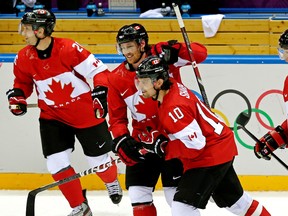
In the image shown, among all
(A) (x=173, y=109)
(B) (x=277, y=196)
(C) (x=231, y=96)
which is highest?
(A) (x=173, y=109)

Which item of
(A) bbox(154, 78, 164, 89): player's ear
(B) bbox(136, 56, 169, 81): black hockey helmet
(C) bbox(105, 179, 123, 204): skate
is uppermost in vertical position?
(B) bbox(136, 56, 169, 81): black hockey helmet

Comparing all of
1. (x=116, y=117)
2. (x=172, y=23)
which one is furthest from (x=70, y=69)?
(x=172, y=23)

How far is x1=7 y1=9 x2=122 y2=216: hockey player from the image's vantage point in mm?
4305

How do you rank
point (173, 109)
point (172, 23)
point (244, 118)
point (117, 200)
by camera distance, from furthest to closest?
point (172, 23) → point (117, 200) → point (244, 118) → point (173, 109)

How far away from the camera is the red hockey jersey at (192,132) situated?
3.28m

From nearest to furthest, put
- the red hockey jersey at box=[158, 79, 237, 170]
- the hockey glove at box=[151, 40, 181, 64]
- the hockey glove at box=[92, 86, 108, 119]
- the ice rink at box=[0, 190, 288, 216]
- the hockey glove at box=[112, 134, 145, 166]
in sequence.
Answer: the red hockey jersey at box=[158, 79, 237, 170] → the hockey glove at box=[112, 134, 145, 166] → the hockey glove at box=[151, 40, 181, 64] → the hockey glove at box=[92, 86, 108, 119] → the ice rink at box=[0, 190, 288, 216]

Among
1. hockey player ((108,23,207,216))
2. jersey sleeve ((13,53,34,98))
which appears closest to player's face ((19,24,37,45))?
jersey sleeve ((13,53,34,98))

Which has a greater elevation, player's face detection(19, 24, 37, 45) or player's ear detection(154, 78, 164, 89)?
player's ear detection(154, 78, 164, 89)

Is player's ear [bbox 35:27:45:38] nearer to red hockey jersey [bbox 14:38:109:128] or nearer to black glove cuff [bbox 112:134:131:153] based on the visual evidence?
red hockey jersey [bbox 14:38:109:128]

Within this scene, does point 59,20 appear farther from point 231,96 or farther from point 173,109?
point 173,109

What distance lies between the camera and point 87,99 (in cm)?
448

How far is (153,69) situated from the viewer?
3393 mm

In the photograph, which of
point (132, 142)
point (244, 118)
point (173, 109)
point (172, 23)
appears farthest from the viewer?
point (172, 23)

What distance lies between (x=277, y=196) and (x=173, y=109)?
1829mm
